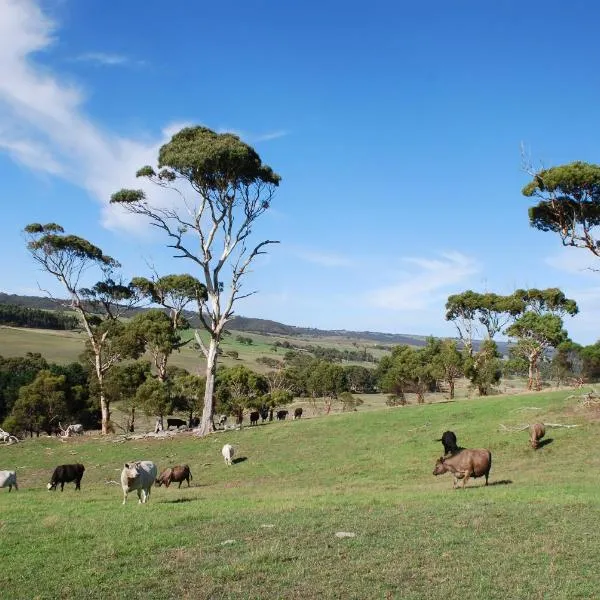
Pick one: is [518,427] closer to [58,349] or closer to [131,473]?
[131,473]

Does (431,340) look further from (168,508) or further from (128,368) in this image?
(168,508)

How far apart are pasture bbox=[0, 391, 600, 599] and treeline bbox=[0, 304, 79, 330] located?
132911 mm

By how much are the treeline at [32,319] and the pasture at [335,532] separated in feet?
436

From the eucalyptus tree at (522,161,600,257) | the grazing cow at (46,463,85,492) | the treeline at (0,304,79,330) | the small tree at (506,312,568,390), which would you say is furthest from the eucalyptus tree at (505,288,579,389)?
the treeline at (0,304,79,330)

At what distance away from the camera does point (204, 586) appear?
8.95m

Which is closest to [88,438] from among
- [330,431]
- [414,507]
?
[330,431]

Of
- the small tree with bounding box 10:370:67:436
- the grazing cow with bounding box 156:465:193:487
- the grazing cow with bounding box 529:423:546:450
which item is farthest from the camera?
the small tree with bounding box 10:370:67:436

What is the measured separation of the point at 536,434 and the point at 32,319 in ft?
481

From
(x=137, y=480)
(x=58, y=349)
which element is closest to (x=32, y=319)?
(x=58, y=349)

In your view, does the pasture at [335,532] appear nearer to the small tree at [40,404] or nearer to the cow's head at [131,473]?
the cow's head at [131,473]

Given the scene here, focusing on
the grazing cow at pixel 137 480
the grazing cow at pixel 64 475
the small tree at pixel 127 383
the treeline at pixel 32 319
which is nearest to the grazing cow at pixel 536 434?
the grazing cow at pixel 137 480

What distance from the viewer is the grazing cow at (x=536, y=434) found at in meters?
25.9

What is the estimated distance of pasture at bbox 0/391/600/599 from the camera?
8.99 meters

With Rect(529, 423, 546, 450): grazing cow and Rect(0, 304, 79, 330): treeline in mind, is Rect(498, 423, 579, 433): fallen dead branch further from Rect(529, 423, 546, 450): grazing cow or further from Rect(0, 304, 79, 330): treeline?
Rect(0, 304, 79, 330): treeline
